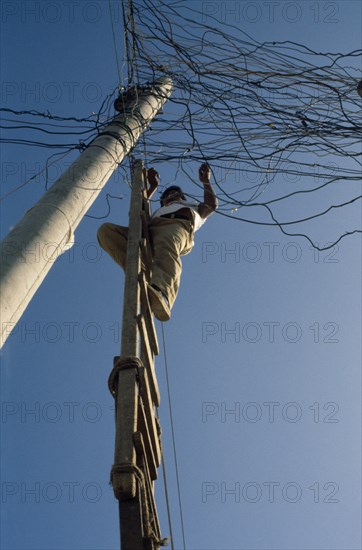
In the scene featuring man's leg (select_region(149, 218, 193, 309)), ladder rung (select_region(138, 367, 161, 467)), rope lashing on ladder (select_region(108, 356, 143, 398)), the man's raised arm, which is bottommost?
ladder rung (select_region(138, 367, 161, 467))

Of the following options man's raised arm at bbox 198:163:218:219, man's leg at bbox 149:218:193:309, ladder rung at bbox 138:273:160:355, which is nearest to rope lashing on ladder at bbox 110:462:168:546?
ladder rung at bbox 138:273:160:355

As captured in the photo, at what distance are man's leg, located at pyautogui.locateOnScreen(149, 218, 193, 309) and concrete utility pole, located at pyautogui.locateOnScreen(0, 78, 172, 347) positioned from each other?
2.85ft

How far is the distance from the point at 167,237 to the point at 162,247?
143 millimetres

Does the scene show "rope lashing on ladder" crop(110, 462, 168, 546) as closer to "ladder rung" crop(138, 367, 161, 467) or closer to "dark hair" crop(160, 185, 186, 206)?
"ladder rung" crop(138, 367, 161, 467)

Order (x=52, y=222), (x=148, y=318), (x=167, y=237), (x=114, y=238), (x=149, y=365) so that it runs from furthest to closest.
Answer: (x=167, y=237)
(x=114, y=238)
(x=148, y=318)
(x=149, y=365)
(x=52, y=222)

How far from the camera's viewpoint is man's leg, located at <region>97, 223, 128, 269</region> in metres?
5.67

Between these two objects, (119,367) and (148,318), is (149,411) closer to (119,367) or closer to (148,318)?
(119,367)

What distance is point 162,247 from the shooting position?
5754 millimetres

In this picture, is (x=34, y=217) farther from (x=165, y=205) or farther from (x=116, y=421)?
(x=165, y=205)

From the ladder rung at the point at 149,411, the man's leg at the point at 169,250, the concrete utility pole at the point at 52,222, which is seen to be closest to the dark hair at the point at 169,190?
the man's leg at the point at 169,250

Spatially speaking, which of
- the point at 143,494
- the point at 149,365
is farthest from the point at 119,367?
the point at 149,365

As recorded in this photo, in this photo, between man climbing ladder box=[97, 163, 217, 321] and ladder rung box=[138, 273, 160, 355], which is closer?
ladder rung box=[138, 273, 160, 355]

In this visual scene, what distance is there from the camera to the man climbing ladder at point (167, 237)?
203 inches

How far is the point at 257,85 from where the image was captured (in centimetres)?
612
